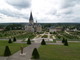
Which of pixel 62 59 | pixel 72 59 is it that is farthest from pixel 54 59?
pixel 72 59

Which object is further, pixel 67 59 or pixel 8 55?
pixel 8 55

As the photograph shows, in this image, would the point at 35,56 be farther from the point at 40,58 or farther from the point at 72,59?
the point at 72,59

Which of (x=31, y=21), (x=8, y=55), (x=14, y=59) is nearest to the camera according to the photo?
(x=14, y=59)

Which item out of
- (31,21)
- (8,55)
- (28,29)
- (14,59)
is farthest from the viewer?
(31,21)

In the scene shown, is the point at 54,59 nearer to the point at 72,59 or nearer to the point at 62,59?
the point at 62,59

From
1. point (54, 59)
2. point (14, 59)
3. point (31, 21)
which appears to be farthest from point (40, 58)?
point (31, 21)

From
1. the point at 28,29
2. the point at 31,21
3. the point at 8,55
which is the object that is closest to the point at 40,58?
the point at 8,55

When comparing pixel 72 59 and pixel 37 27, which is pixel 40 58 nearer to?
pixel 72 59

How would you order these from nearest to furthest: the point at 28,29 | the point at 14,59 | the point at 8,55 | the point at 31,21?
the point at 14,59
the point at 8,55
the point at 28,29
the point at 31,21

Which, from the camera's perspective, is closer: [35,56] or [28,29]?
[35,56]
